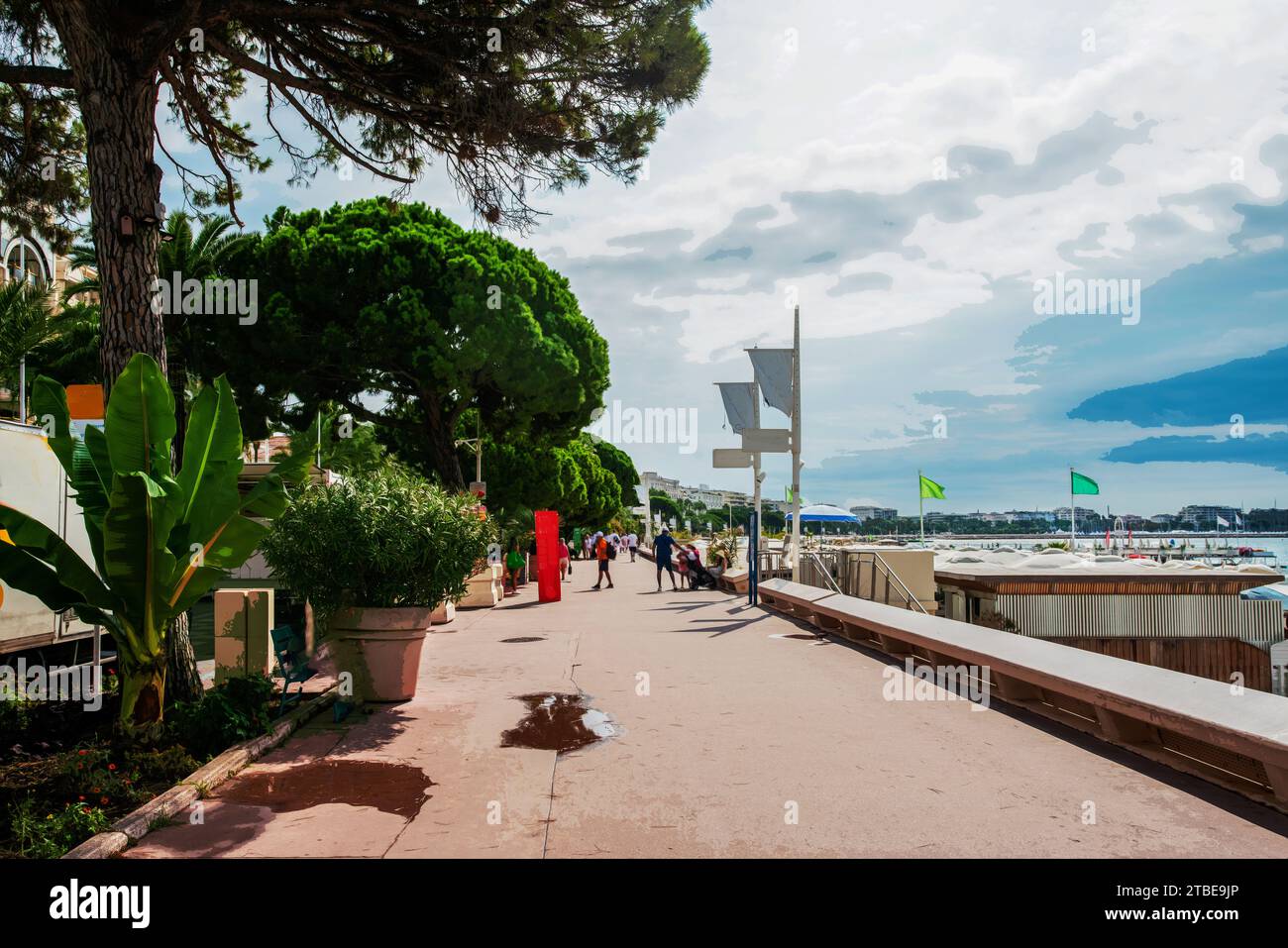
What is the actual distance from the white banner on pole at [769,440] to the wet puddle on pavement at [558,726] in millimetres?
11911

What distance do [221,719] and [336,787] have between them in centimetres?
156

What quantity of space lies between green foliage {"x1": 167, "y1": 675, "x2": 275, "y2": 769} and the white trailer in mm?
2021

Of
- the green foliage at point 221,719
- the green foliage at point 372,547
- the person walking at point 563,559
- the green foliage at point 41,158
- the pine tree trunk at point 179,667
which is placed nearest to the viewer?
the green foliage at point 221,719

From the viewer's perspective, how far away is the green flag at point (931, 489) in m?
44.5

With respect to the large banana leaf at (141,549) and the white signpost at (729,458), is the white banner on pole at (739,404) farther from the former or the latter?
the large banana leaf at (141,549)

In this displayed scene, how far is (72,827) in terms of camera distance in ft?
15.3

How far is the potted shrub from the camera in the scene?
822 centimetres

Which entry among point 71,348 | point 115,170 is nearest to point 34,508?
point 115,170

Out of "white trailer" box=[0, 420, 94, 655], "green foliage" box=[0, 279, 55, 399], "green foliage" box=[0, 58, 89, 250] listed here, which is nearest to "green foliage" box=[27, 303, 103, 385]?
"green foliage" box=[0, 279, 55, 399]

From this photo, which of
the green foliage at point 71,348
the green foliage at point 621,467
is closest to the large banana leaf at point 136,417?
the green foliage at point 71,348

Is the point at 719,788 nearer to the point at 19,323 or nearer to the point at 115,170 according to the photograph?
the point at 115,170

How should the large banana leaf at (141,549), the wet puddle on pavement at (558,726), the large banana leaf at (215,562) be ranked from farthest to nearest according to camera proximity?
1. the wet puddle on pavement at (558,726)
2. the large banana leaf at (215,562)
3. the large banana leaf at (141,549)
